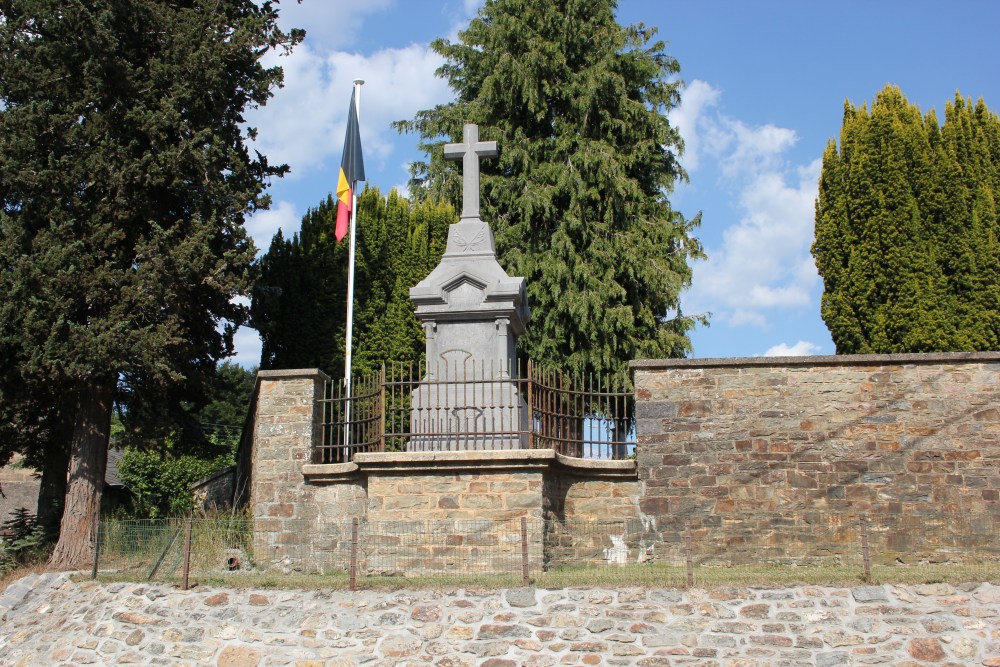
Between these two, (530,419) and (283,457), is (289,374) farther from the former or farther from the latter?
(530,419)

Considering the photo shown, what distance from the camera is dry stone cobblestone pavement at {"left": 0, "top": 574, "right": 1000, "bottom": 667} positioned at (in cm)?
910

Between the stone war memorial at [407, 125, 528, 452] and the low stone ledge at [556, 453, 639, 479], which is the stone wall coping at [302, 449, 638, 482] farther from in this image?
the stone war memorial at [407, 125, 528, 452]

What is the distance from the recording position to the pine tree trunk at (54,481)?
14145 mm

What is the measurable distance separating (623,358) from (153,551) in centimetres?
1023

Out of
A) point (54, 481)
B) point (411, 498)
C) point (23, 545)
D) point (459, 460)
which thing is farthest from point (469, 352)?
point (54, 481)

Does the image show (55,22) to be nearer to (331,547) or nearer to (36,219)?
(36,219)

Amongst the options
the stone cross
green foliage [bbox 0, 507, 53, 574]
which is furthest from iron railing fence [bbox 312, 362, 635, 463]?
green foliage [bbox 0, 507, 53, 574]

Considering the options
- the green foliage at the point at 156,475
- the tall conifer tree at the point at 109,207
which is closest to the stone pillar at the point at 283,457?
the tall conifer tree at the point at 109,207

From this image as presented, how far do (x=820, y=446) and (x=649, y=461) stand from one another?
7.14ft

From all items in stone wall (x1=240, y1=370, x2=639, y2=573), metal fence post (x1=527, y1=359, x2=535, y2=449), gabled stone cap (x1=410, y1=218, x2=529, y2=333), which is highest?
gabled stone cap (x1=410, y1=218, x2=529, y2=333)

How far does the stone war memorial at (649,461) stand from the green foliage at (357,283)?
427 centimetres

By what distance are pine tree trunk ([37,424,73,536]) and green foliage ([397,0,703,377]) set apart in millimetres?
8317

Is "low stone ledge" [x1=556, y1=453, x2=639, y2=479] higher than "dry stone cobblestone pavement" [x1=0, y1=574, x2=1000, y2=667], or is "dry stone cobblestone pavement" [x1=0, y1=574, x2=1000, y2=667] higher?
"low stone ledge" [x1=556, y1=453, x2=639, y2=479]

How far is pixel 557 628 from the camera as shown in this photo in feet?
30.6
